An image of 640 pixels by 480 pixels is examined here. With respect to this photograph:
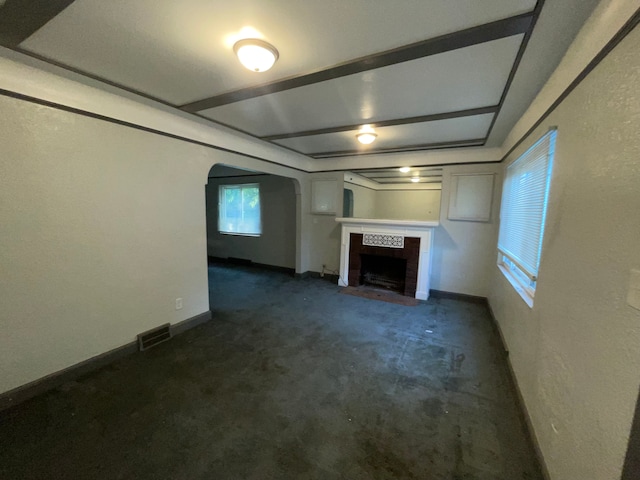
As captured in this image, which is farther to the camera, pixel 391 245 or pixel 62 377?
pixel 391 245

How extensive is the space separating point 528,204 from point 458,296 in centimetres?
241

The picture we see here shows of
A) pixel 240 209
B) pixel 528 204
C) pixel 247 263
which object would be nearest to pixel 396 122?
pixel 528 204

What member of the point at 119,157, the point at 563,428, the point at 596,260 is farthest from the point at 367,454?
the point at 119,157

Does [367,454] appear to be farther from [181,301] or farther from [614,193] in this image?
[181,301]

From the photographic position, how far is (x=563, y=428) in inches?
48.1

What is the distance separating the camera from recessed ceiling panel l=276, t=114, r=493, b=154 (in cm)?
283

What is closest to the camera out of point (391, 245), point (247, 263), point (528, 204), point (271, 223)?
point (528, 204)

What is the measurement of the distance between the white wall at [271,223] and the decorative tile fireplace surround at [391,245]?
146 centimetres

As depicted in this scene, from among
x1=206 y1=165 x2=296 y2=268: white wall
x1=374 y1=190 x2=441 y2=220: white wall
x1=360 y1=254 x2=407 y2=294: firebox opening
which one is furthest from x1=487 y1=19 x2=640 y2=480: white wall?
x1=374 y1=190 x2=441 y2=220: white wall

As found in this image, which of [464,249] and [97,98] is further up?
[97,98]

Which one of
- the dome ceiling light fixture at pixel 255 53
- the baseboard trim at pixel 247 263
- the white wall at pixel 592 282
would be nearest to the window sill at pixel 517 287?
the white wall at pixel 592 282

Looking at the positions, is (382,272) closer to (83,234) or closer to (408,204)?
(408,204)

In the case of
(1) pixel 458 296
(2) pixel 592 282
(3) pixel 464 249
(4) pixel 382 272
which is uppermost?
(2) pixel 592 282

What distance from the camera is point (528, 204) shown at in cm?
223
